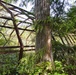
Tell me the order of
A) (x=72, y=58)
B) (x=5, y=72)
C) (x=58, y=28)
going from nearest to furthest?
(x=58, y=28)
(x=5, y=72)
(x=72, y=58)

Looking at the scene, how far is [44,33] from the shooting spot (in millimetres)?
3400

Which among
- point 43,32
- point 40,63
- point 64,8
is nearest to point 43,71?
point 40,63

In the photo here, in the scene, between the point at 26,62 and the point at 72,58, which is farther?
the point at 72,58

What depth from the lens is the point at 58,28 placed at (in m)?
3.25

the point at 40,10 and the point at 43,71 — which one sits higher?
the point at 40,10

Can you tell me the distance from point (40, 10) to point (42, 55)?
853mm

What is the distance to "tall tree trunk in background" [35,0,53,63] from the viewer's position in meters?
3.38

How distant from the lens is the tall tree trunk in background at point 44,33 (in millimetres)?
3381

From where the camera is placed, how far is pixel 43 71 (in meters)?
3.28

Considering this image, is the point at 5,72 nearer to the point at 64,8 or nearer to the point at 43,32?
the point at 43,32

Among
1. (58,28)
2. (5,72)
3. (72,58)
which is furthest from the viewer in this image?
(72,58)

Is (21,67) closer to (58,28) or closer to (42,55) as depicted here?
(42,55)

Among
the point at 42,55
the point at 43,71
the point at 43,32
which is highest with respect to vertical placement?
the point at 43,32

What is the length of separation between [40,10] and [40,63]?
1000 mm
